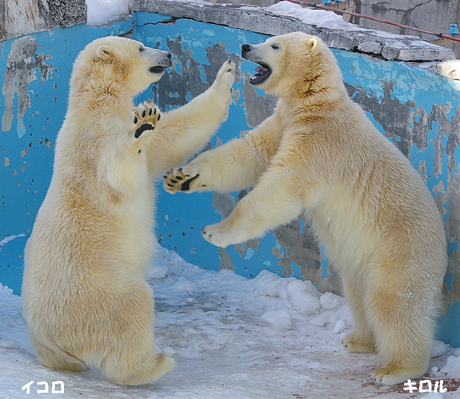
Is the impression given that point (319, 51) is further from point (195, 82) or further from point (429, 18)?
point (429, 18)

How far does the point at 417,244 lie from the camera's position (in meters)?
2.92

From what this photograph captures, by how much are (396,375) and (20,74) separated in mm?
3002

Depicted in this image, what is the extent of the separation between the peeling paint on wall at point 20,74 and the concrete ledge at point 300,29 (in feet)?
3.15

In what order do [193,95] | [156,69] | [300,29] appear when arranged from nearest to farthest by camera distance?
[156,69] < [300,29] < [193,95]

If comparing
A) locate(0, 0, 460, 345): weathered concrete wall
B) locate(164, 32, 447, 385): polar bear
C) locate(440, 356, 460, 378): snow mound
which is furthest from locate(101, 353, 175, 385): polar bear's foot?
locate(0, 0, 460, 345): weathered concrete wall

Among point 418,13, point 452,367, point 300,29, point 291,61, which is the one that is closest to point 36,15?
point 300,29

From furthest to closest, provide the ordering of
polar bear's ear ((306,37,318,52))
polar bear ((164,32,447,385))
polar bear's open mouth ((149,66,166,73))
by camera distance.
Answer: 1. polar bear's open mouth ((149,66,166,73))
2. polar bear's ear ((306,37,318,52))
3. polar bear ((164,32,447,385))

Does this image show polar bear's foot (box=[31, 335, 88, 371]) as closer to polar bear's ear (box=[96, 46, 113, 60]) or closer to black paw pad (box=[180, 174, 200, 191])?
black paw pad (box=[180, 174, 200, 191])

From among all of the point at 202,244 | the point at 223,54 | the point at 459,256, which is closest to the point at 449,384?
the point at 459,256

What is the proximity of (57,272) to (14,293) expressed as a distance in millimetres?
1438

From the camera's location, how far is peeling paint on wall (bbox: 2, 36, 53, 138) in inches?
161

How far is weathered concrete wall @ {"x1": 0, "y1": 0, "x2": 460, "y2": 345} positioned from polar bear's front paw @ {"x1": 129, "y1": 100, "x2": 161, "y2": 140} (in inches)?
55.9

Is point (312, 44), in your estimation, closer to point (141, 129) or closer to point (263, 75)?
point (263, 75)

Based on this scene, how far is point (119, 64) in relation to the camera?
10.6 feet
